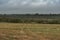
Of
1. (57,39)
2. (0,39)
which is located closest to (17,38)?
(0,39)

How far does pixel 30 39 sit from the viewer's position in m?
20.2

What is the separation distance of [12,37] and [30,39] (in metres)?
2.14

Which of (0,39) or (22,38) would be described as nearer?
(0,39)

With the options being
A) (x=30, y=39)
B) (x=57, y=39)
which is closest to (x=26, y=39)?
(x=30, y=39)

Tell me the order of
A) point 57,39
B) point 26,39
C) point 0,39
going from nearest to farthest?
point 0,39 → point 26,39 → point 57,39

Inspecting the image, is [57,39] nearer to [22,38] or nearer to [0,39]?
[22,38]

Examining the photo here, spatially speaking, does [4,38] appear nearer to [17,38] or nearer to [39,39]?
[17,38]

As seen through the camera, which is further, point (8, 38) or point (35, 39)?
point (35, 39)

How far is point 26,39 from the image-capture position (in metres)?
19.9

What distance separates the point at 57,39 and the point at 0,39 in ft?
27.6

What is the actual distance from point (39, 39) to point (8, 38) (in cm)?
399

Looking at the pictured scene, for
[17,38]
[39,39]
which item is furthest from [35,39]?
[17,38]

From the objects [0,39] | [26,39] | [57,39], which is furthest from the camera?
[57,39]

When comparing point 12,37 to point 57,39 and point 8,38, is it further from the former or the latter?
point 57,39
